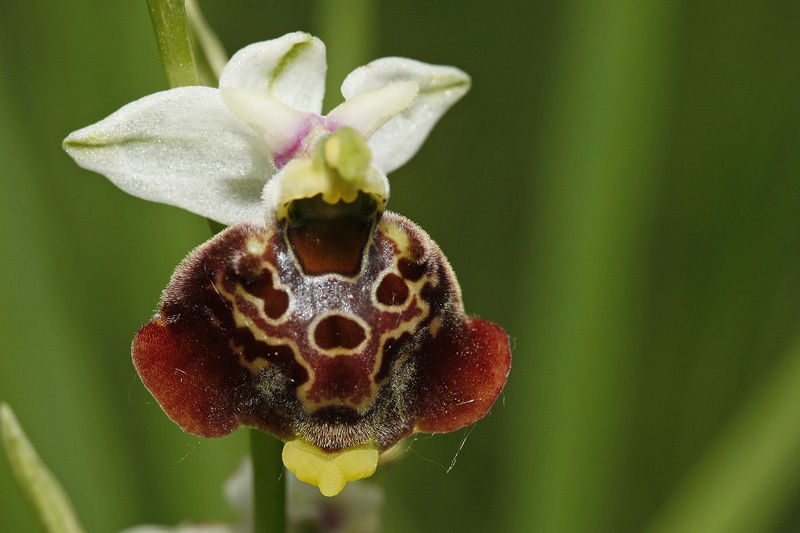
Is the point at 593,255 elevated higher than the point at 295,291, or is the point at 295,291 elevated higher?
the point at 295,291

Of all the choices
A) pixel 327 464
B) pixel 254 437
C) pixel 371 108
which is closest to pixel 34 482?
pixel 254 437

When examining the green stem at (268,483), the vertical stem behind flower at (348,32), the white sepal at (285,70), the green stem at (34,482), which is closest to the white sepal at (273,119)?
the white sepal at (285,70)

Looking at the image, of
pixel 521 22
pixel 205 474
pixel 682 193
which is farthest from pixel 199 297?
pixel 521 22

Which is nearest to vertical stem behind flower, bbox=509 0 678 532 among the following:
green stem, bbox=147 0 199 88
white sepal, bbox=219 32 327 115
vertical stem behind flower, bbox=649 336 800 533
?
vertical stem behind flower, bbox=649 336 800 533

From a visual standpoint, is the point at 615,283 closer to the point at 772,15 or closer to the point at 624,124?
the point at 624,124

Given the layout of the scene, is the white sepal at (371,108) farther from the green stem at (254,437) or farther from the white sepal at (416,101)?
the green stem at (254,437)

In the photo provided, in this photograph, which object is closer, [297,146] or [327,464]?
[327,464]

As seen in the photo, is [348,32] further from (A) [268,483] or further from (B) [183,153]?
(A) [268,483]
